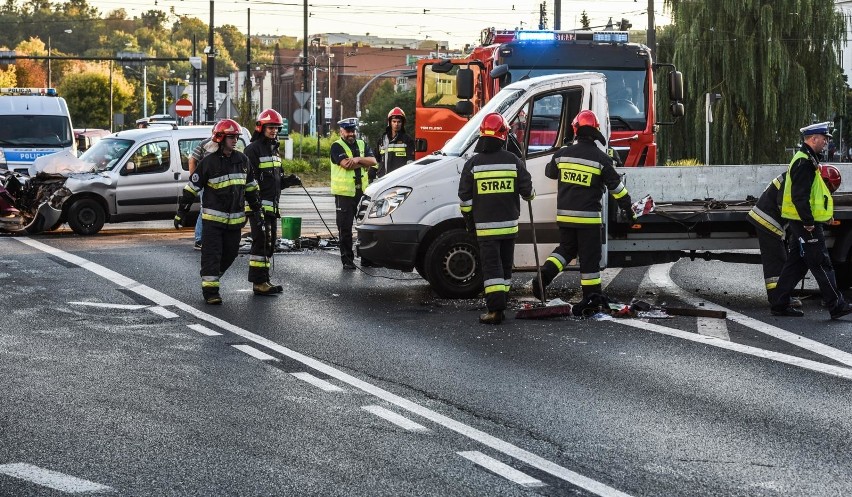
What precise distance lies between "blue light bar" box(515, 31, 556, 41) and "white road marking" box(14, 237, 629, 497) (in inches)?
247

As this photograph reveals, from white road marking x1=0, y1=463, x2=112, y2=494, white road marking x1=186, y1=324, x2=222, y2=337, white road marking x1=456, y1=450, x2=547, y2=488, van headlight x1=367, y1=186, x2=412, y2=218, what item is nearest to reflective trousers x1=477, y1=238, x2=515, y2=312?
van headlight x1=367, y1=186, x2=412, y2=218

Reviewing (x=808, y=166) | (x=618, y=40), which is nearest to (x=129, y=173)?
(x=618, y=40)

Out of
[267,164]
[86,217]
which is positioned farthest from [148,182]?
[267,164]

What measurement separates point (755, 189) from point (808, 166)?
77.6 inches

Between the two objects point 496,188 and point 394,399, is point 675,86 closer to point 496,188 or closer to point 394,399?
point 496,188

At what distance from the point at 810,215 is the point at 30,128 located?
A: 20076 mm

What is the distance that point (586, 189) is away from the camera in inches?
457

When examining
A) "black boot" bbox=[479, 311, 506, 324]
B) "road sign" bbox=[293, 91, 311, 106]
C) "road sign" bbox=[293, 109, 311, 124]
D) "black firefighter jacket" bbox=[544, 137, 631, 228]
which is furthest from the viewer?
"road sign" bbox=[293, 91, 311, 106]

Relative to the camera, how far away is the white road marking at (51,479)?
580 centimetres

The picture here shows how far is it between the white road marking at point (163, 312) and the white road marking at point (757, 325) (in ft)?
16.1

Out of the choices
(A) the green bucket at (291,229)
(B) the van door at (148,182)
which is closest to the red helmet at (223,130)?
(A) the green bucket at (291,229)

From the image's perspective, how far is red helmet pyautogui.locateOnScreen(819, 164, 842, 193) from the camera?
12298 mm

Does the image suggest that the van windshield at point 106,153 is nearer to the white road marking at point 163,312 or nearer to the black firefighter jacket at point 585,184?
the white road marking at point 163,312

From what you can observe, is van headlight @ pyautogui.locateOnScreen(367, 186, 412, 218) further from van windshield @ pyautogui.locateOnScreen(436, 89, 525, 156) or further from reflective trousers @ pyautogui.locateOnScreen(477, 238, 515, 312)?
reflective trousers @ pyautogui.locateOnScreen(477, 238, 515, 312)
